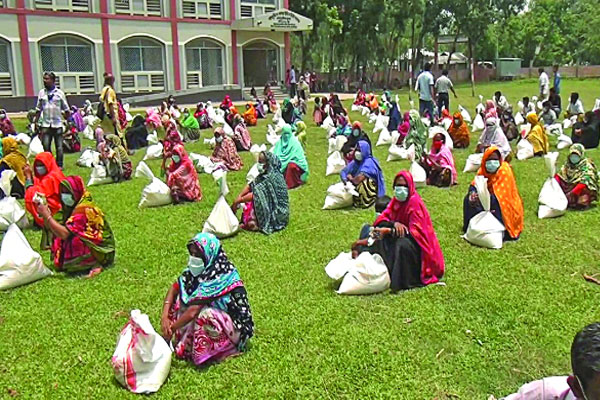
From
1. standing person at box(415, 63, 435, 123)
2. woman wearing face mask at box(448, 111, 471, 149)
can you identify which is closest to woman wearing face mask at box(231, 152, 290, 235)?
woman wearing face mask at box(448, 111, 471, 149)

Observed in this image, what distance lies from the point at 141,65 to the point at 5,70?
5.48 metres

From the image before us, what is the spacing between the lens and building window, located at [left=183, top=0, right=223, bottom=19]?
26.8 metres

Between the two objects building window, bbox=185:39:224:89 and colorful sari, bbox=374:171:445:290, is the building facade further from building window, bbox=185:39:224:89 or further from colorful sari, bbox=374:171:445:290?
colorful sari, bbox=374:171:445:290

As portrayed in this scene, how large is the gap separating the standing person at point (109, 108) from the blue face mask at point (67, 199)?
572 centimetres

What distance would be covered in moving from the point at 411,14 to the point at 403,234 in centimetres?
3475

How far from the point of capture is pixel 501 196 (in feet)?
21.1

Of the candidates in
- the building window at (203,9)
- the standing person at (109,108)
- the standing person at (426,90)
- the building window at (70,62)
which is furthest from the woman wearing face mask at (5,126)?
the building window at (203,9)

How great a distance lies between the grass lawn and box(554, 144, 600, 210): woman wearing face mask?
0.98 ft

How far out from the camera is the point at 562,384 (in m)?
2.28

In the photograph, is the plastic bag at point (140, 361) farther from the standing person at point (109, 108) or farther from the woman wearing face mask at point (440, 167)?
the standing person at point (109, 108)

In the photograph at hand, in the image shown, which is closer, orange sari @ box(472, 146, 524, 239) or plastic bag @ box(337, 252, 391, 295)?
plastic bag @ box(337, 252, 391, 295)

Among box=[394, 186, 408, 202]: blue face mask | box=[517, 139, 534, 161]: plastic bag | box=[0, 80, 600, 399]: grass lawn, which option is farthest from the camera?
box=[517, 139, 534, 161]: plastic bag

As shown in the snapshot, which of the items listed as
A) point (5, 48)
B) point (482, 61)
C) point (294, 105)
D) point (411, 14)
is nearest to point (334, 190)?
point (294, 105)

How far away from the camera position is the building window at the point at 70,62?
2373 cm
